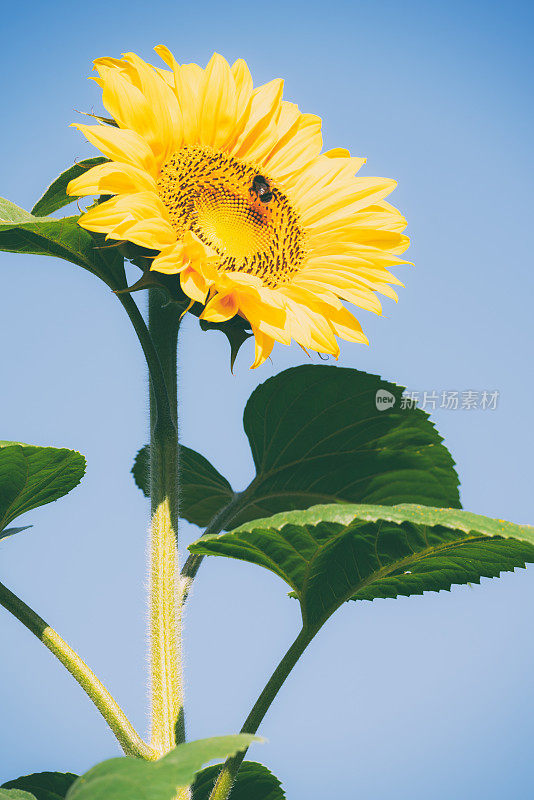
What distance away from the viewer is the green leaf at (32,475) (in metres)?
1.03

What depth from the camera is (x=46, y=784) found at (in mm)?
1146

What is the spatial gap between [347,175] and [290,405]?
36 cm

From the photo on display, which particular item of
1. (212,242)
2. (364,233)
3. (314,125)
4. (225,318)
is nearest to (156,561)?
(225,318)

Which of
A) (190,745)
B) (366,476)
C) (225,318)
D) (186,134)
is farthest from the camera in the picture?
(366,476)

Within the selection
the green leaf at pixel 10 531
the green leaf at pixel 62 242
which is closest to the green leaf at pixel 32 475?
the green leaf at pixel 10 531

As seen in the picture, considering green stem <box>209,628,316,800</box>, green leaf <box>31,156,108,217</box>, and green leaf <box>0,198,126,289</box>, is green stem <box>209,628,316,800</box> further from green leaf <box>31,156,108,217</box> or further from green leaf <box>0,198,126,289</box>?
green leaf <box>31,156,108,217</box>

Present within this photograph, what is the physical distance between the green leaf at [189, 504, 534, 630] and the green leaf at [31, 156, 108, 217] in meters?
0.51

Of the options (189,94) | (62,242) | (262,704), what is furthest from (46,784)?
(189,94)

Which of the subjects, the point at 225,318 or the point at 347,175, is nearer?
the point at 225,318

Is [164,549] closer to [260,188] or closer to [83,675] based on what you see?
[83,675]

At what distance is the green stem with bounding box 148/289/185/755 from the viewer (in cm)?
103

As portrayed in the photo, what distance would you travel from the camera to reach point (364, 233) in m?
1.23

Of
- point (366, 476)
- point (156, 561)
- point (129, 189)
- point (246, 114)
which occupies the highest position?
point (246, 114)

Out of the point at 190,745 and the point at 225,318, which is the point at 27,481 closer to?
the point at 225,318
